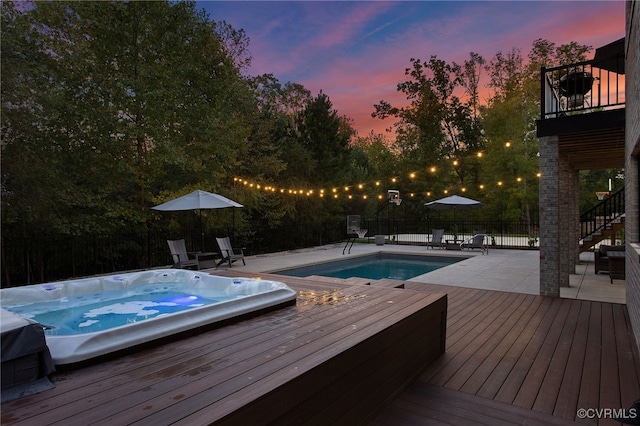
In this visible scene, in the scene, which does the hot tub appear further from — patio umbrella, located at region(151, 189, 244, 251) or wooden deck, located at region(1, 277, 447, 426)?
patio umbrella, located at region(151, 189, 244, 251)

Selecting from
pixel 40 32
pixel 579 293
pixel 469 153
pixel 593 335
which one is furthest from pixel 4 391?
pixel 469 153

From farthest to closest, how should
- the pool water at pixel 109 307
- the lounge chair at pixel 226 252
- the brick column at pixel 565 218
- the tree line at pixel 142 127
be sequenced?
the lounge chair at pixel 226 252 → the tree line at pixel 142 127 → the brick column at pixel 565 218 → the pool water at pixel 109 307

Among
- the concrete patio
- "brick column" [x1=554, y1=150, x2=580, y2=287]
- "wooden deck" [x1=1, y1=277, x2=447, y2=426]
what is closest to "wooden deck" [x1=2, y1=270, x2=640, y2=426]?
"wooden deck" [x1=1, y1=277, x2=447, y2=426]

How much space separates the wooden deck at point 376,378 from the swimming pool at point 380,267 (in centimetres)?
508

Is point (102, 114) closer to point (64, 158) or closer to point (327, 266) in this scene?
point (64, 158)

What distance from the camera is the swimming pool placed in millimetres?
9508

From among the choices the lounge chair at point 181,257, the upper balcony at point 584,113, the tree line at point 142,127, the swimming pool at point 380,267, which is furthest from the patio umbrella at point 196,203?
the upper balcony at point 584,113

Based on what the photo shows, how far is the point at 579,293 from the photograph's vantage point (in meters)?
5.77

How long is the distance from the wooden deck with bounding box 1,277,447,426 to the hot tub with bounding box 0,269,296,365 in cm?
11

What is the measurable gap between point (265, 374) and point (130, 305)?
370 centimetres

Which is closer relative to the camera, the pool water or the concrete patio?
the pool water

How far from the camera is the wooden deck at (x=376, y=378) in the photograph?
1.62 m

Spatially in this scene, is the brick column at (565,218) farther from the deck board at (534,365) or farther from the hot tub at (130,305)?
the hot tub at (130,305)

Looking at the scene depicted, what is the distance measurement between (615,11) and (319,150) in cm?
1166
